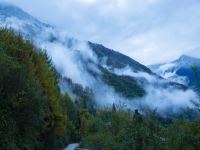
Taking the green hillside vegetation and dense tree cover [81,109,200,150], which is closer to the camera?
the green hillside vegetation

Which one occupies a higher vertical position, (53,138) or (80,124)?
(80,124)

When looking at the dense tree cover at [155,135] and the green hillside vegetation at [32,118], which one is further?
the dense tree cover at [155,135]

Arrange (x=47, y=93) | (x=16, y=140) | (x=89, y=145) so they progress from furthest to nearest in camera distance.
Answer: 1. (x=89, y=145)
2. (x=47, y=93)
3. (x=16, y=140)

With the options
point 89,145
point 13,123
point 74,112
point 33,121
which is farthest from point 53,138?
point 74,112

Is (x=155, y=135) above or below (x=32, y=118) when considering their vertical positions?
above

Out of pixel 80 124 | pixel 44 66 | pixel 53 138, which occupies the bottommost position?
pixel 53 138

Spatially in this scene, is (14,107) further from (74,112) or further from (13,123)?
(74,112)

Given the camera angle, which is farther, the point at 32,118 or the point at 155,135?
the point at 155,135

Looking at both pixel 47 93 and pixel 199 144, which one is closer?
pixel 199 144

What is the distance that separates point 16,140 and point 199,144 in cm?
1342

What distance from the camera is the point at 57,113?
57094mm

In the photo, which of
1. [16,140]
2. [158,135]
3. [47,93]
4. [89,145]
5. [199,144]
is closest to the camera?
[199,144]

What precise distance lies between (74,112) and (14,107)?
100690 millimetres

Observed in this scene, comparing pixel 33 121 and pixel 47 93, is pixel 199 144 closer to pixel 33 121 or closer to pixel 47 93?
pixel 33 121
